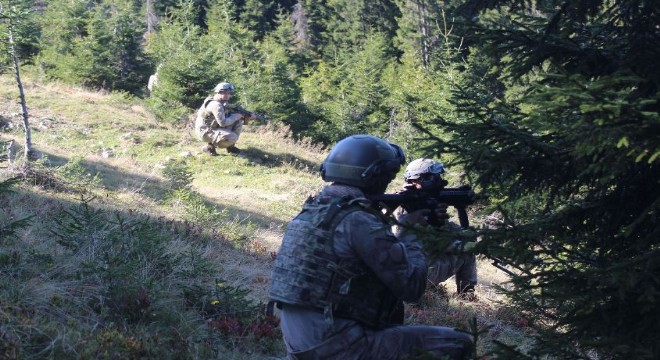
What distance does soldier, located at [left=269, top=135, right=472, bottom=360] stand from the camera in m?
3.52

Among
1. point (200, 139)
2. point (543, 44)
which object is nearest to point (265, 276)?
point (543, 44)

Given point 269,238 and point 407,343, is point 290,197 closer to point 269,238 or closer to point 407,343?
point 269,238

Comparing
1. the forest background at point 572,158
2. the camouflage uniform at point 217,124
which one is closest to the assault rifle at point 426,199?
the forest background at point 572,158

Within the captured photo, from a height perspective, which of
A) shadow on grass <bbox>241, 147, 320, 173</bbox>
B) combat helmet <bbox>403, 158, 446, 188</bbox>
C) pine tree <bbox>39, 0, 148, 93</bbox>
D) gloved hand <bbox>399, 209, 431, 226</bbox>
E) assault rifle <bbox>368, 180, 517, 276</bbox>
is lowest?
pine tree <bbox>39, 0, 148, 93</bbox>

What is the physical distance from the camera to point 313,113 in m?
28.8

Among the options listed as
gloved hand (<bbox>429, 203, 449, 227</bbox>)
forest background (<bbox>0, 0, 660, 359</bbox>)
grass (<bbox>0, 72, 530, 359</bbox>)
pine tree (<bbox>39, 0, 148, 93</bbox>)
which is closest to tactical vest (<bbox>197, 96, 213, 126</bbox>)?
grass (<bbox>0, 72, 530, 359</bbox>)

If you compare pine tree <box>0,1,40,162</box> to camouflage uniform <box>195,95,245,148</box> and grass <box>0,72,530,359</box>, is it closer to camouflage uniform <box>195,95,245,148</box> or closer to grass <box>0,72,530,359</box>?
grass <box>0,72,530,359</box>

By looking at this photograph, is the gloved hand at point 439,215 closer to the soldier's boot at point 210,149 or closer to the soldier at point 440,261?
the soldier at point 440,261

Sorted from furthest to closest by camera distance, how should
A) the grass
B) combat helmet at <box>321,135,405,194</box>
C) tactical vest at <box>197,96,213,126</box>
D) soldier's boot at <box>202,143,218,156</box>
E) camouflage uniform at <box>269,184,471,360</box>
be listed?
soldier's boot at <box>202,143,218,156</box> → tactical vest at <box>197,96,213,126</box> → the grass → combat helmet at <box>321,135,405,194</box> → camouflage uniform at <box>269,184,471,360</box>

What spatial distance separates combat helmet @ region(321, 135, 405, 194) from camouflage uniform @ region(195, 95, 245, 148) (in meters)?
13.4

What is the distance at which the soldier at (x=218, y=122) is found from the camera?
55.5 ft

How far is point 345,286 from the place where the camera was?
11.6 feet

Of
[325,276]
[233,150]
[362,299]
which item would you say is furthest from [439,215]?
[233,150]

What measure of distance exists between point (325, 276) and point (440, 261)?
1.22 m
